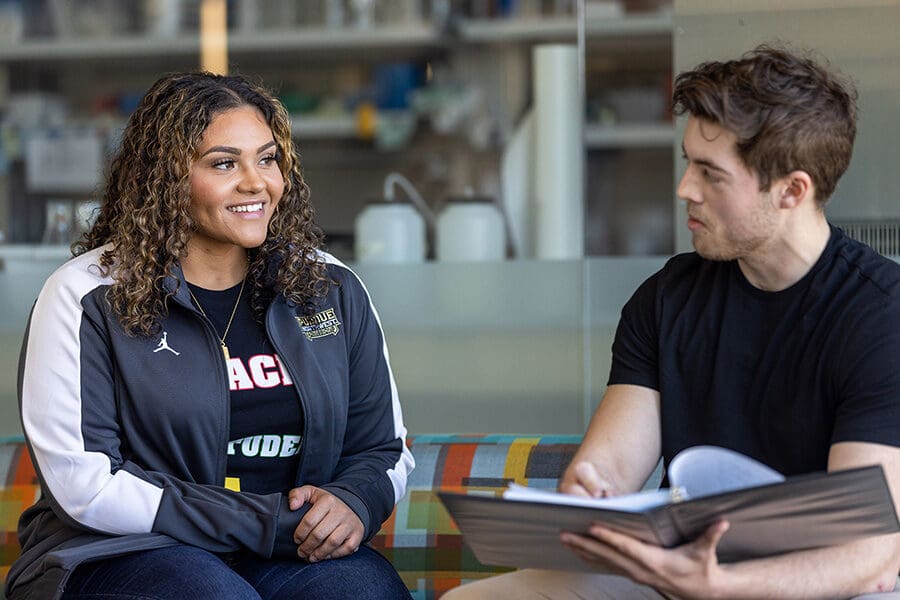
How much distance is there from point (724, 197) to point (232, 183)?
77 cm

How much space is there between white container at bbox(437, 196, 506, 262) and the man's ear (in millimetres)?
1919

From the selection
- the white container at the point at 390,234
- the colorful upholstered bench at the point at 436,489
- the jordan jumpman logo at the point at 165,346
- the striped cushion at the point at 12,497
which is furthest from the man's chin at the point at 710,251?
the white container at the point at 390,234

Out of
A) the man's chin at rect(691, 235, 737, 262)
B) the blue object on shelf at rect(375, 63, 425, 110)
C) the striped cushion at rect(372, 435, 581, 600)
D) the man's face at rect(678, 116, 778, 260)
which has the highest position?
the blue object on shelf at rect(375, 63, 425, 110)

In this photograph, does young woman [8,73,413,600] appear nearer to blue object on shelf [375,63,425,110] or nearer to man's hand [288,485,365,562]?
man's hand [288,485,365,562]

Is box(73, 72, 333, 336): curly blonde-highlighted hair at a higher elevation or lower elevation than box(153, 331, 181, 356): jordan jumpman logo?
higher

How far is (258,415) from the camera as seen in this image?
1.97 metres

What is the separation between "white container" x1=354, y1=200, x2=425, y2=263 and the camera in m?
3.68

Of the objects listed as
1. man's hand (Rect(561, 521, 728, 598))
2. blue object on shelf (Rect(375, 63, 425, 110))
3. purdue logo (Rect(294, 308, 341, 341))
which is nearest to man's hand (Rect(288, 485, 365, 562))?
purdue logo (Rect(294, 308, 341, 341))

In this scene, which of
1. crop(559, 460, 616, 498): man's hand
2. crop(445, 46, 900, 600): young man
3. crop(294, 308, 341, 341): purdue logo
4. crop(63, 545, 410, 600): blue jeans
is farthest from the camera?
crop(294, 308, 341, 341): purdue logo

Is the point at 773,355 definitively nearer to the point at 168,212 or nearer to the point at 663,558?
the point at 663,558

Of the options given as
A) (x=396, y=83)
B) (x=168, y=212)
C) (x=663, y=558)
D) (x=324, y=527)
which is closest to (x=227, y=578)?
(x=324, y=527)

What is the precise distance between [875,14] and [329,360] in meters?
1.56

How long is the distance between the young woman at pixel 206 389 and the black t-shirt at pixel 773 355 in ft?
1.52

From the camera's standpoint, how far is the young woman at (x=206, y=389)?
6.04 feet
